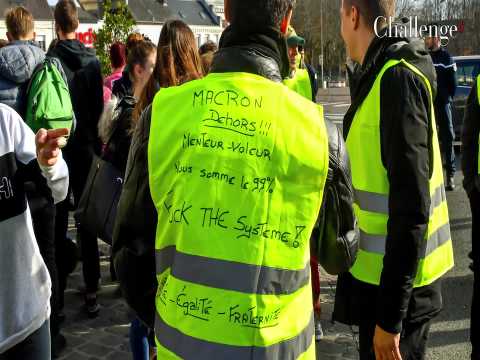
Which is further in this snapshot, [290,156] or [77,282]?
[77,282]

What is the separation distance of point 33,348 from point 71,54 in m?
3.01

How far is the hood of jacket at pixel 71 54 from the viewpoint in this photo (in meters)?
4.90

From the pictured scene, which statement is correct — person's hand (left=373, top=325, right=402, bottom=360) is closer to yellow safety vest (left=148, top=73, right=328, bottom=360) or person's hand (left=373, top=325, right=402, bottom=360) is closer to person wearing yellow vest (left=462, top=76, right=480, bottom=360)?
yellow safety vest (left=148, top=73, right=328, bottom=360)

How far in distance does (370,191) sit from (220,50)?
2.89ft

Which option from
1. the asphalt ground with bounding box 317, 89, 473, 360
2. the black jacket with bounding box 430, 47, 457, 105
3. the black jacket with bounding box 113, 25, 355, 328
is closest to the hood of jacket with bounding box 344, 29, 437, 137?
the black jacket with bounding box 113, 25, 355, 328

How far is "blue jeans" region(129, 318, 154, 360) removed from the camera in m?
3.61

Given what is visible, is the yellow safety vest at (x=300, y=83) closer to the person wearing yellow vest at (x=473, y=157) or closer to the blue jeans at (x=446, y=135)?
the person wearing yellow vest at (x=473, y=157)

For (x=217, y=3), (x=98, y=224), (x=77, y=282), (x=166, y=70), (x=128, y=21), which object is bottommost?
(x=77, y=282)

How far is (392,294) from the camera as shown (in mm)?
2143

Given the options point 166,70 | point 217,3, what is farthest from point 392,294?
point 217,3

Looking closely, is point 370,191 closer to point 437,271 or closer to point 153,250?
point 437,271

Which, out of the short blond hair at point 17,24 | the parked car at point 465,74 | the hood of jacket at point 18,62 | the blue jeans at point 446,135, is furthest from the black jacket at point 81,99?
the parked car at point 465,74


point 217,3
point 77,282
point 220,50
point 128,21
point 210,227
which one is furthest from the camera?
point 217,3

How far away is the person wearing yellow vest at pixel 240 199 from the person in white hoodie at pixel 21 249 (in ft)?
2.73
